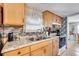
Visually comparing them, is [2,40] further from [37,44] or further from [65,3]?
[65,3]

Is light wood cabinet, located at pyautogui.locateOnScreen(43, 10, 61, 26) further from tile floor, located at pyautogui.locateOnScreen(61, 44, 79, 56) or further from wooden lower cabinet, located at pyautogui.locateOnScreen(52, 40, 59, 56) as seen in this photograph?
tile floor, located at pyautogui.locateOnScreen(61, 44, 79, 56)

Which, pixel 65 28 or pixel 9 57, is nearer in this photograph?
pixel 9 57

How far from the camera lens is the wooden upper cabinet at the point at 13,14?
1.65m

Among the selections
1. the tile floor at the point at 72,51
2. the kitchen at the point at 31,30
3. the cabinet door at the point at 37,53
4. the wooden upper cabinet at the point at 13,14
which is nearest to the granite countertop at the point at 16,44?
the kitchen at the point at 31,30

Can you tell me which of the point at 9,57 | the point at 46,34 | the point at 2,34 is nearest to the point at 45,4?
the point at 46,34

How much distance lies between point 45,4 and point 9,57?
954 millimetres

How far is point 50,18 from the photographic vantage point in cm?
180

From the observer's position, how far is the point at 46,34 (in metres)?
1.75

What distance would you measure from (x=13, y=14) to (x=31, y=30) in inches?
A: 14.1

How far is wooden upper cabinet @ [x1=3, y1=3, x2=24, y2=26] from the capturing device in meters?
1.65

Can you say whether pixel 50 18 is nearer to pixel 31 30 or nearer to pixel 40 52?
pixel 31 30

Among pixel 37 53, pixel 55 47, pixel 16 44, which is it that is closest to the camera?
pixel 16 44

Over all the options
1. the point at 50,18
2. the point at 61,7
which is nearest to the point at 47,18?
the point at 50,18

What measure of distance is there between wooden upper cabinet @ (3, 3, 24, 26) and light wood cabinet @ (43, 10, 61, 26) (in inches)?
14.0
